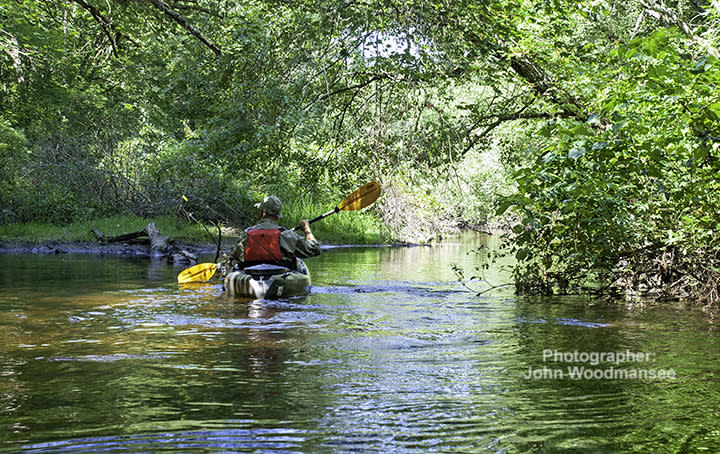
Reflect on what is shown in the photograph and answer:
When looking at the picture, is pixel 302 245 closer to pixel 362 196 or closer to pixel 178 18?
pixel 362 196

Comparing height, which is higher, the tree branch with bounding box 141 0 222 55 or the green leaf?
the tree branch with bounding box 141 0 222 55

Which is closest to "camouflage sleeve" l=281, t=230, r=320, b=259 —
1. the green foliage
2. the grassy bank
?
the green foliage

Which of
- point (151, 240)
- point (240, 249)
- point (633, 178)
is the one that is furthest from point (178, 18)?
point (151, 240)

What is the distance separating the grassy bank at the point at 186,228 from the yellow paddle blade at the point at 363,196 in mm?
9580

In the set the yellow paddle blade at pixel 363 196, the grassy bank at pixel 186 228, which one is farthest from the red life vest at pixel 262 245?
the grassy bank at pixel 186 228

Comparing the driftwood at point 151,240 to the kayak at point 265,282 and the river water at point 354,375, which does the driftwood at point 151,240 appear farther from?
the river water at point 354,375

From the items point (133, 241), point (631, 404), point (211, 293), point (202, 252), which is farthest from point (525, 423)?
point (133, 241)

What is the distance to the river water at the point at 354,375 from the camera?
3.49 meters

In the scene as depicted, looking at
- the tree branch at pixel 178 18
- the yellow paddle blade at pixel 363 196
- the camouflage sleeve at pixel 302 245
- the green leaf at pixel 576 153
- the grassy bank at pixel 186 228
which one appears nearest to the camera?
the green leaf at pixel 576 153

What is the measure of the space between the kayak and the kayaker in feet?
0.40

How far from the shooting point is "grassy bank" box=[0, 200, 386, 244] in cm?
1902

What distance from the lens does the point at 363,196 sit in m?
10.4

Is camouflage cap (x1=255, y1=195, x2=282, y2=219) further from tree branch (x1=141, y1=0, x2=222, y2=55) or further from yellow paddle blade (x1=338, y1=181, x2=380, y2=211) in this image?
tree branch (x1=141, y1=0, x2=222, y2=55)

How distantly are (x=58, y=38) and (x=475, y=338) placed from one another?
16.2 metres
